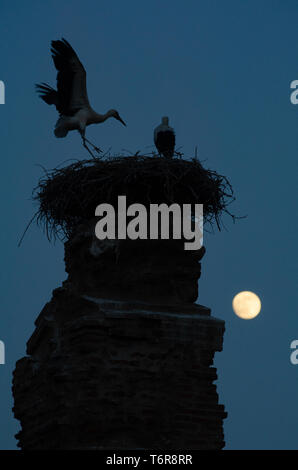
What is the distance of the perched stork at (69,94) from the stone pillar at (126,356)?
7.32 ft

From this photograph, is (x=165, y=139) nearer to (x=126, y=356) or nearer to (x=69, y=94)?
(x=69, y=94)

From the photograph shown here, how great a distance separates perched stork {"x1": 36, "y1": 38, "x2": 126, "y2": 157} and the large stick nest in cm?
156

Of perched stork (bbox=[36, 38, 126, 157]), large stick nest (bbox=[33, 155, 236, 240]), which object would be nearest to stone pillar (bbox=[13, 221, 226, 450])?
large stick nest (bbox=[33, 155, 236, 240])

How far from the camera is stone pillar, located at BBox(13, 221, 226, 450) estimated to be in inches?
285

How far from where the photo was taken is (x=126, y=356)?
7457 mm

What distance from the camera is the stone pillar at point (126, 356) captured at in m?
7.24

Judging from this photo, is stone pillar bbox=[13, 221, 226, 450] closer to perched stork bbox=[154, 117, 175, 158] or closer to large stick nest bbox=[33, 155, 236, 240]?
large stick nest bbox=[33, 155, 236, 240]

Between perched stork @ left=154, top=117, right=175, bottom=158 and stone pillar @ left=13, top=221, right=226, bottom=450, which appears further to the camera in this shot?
perched stork @ left=154, top=117, right=175, bottom=158

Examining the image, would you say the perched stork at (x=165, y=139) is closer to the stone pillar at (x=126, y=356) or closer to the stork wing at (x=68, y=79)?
the stork wing at (x=68, y=79)

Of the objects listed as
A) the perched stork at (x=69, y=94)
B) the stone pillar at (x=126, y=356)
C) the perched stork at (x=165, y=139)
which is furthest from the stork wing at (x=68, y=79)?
the stone pillar at (x=126, y=356)

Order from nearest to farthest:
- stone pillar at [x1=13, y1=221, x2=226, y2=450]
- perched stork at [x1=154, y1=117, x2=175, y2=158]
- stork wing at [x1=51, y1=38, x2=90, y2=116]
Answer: stone pillar at [x1=13, y1=221, x2=226, y2=450] → stork wing at [x1=51, y1=38, x2=90, y2=116] → perched stork at [x1=154, y1=117, x2=175, y2=158]

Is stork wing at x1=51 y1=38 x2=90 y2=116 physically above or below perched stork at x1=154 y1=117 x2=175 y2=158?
above

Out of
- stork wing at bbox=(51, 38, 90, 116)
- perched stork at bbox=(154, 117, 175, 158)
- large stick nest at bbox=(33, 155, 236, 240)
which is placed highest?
stork wing at bbox=(51, 38, 90, 116)
